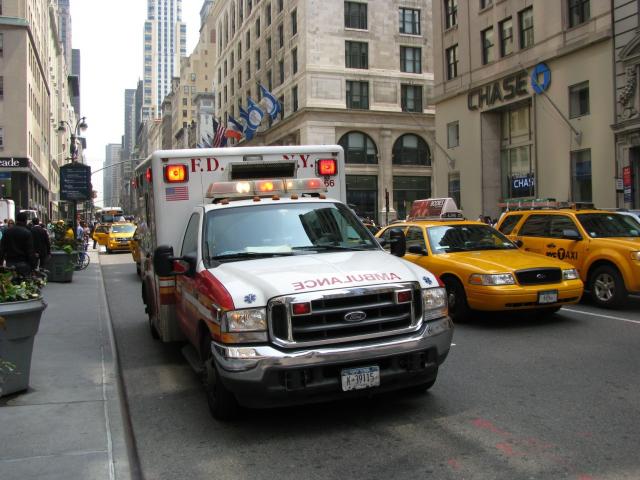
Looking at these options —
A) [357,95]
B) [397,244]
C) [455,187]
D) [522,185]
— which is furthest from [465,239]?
[357,95]

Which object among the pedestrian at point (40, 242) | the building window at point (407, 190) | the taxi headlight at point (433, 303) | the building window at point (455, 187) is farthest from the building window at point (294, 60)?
the taxi headlight at point (433, 303)

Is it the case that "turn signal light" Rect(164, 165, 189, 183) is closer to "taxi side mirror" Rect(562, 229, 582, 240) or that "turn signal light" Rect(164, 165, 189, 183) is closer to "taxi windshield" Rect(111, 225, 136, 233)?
"taxi side mirror" Rect(562, 229, 582, 240)

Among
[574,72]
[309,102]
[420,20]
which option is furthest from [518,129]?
[420,20]

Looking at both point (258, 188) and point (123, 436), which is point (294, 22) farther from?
point (123, 436)

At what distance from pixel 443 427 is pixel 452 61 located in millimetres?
34817

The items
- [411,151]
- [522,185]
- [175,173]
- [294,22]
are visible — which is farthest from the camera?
[411,151]

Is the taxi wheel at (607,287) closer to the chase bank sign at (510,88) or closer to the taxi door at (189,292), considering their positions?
the taxi door at (189,292)

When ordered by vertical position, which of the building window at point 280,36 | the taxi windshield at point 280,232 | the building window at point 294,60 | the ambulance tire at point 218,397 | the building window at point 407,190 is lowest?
the ambulance tire at point 218,397

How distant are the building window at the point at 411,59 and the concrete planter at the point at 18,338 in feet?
164

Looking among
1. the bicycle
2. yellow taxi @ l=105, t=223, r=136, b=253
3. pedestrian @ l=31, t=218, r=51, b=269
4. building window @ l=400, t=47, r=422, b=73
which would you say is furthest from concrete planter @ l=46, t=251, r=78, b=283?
building window @ l=400, t=47, r=422, b=73

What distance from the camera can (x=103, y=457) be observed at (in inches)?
175

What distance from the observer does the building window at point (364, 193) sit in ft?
169

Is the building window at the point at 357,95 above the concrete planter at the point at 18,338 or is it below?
above

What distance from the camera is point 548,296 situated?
912 cm
